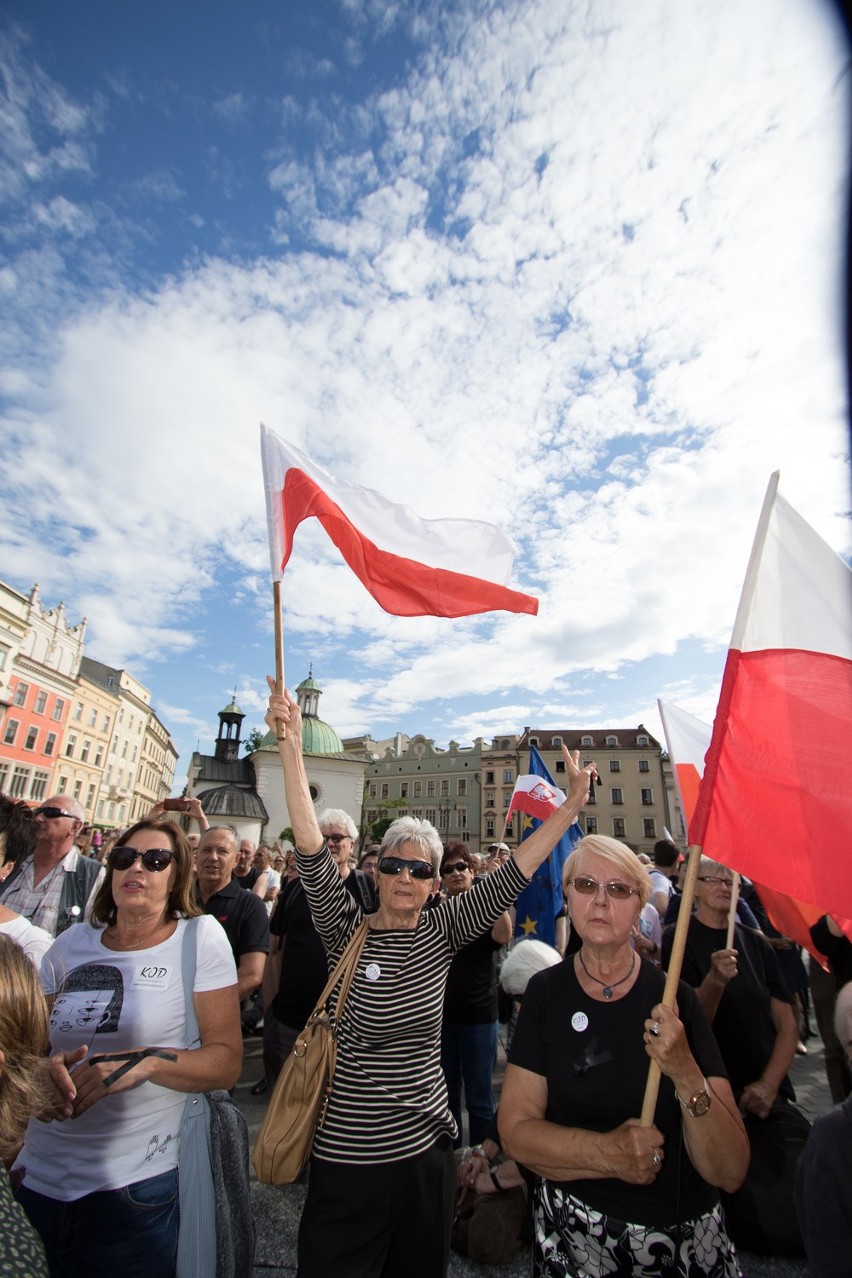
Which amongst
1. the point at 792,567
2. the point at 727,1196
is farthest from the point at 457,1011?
the point at 792,567

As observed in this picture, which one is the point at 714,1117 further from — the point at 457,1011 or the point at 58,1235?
the point at 457,1011

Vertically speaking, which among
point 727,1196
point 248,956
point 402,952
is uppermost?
point 402,952

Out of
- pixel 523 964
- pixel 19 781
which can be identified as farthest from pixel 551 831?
pixel 19 781

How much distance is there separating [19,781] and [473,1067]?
5030 cm

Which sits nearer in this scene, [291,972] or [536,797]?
[291,972]

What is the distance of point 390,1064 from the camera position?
8.09 feet

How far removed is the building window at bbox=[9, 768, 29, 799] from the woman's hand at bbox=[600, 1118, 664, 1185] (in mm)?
50874

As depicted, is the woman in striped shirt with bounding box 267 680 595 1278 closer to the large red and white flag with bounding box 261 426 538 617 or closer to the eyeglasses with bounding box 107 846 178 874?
the eyeglasses with bounding box 107 846 178 874

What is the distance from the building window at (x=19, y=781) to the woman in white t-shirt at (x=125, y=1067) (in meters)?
49.5

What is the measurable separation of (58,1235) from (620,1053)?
1925 mm

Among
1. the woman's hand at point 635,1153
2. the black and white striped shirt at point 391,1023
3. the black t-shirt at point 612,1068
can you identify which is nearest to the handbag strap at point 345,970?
the black and white striped shirt at point 391,1023

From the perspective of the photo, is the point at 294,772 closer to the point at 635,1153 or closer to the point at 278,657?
the point at 278,657

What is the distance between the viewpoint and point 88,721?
5494cm

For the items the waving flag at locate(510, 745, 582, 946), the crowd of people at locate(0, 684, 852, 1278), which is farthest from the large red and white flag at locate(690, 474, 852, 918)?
the waving flag at locate(510, 745, 582, 946)
